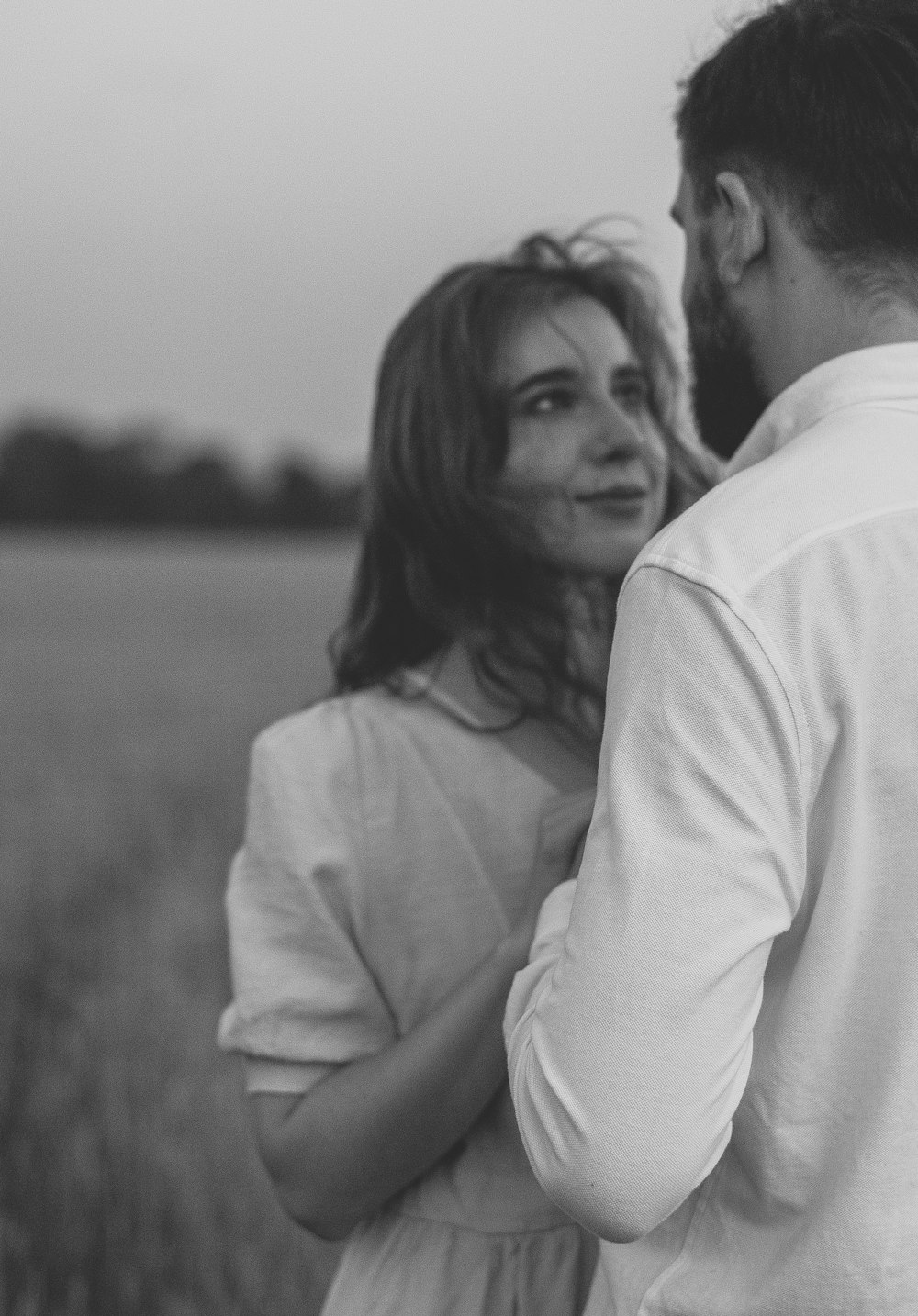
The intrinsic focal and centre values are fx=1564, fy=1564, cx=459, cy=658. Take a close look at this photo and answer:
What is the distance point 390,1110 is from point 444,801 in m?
0.34

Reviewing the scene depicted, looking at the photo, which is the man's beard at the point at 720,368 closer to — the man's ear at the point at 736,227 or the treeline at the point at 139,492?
the man's ear at the point at 736,227

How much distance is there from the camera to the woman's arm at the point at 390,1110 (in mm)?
1518

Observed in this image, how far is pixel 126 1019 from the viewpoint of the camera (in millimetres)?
4867

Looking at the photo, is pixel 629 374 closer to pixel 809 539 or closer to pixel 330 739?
pixel 330 739

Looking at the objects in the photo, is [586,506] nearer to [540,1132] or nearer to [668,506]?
[668,506]

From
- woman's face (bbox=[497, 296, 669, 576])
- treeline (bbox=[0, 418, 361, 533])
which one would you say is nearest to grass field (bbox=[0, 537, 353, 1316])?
woman's face (bbox=[497, 296, 669, 576])

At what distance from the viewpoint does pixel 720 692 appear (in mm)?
942

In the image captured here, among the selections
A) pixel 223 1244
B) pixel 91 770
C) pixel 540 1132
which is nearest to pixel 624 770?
pixel 540 1132

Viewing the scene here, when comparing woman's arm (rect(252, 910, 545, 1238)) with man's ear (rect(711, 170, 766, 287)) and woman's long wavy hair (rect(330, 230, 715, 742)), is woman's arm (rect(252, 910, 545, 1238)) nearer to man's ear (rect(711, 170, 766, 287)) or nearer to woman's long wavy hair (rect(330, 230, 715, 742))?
woman's long wavy hair (rect(330, 230, 715, 742))

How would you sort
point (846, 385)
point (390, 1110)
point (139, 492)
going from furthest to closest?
point (139, 492)
point (390, 1110)
point (846, 385)

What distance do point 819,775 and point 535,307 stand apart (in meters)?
1.17

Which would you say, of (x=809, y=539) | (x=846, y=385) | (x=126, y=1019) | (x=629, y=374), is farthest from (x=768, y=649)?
(x=126, y=1019)

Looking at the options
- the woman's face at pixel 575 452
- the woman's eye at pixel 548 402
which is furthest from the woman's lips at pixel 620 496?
the woman's eye at pixel 548 402

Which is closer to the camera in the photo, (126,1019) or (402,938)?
(402,938)
